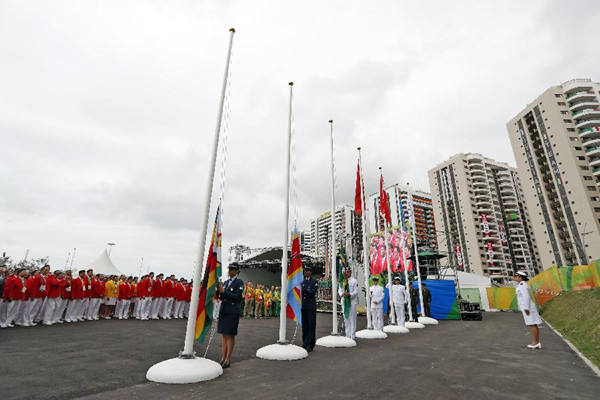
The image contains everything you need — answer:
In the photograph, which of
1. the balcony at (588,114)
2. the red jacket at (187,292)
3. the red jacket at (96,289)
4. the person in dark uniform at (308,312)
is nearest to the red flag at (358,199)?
the person in dark uniform at (308,312)

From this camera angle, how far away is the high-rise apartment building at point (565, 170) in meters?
56.3

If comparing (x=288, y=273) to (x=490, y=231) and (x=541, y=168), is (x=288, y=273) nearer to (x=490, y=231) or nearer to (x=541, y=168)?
(x=541, y=168)

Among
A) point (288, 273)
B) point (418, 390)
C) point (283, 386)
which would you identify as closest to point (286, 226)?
point (288, 273)

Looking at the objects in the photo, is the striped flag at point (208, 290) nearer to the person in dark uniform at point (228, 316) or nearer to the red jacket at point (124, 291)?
the person in dark uniform at point (228, 316)

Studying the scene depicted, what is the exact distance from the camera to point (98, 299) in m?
13.5

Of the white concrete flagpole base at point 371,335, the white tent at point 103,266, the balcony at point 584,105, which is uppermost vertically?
the balcony at point 584,105

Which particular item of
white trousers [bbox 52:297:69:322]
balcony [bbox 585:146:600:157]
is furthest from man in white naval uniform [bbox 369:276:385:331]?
balcony [bbox 585:146:600:157]

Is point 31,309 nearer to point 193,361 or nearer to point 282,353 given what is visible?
point 193,361

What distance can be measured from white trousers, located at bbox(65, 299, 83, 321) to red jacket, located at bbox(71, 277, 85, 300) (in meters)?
0.20

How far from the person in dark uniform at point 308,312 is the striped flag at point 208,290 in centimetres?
301

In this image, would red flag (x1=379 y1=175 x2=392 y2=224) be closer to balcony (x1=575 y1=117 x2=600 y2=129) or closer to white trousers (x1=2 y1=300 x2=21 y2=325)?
white trousers (x1=2 y1=300 x2=21 y2=325)

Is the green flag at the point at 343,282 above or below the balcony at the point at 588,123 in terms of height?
below

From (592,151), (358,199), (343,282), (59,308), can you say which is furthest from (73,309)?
(592,151)

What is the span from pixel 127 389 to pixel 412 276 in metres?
22.6
